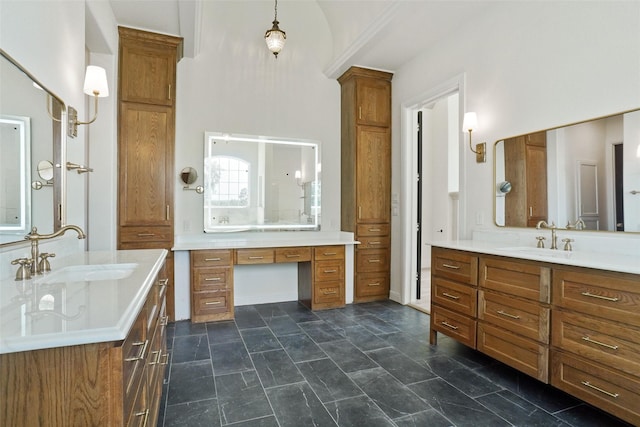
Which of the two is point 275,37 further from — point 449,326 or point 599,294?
point 599,294

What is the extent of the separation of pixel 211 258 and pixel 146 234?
68cm

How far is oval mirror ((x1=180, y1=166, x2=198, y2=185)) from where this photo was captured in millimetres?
3727

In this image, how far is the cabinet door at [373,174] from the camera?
13.9 ft

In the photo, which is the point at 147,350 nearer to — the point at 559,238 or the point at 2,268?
the point at 2,268

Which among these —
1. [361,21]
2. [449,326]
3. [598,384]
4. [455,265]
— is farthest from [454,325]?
[361,21]

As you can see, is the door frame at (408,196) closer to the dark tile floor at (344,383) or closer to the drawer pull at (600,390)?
the dark tile floor at (344,383)

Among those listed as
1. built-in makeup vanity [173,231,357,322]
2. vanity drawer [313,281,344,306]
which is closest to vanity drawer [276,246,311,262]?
built-in makeup vanity [173,231,357,322]

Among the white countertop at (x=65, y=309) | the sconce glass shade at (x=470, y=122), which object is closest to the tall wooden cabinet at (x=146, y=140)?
the white countertop at (x=65, y=309)

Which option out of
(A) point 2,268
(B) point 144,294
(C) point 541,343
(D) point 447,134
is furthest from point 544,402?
(D) point 447,134

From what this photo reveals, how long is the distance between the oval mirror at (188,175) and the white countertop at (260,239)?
613mm

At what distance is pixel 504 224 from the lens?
2.83 m

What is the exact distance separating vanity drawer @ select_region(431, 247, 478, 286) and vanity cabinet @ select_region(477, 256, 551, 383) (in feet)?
0.24

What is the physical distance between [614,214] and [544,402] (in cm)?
126

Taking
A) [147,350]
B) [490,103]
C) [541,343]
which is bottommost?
[541,343]
